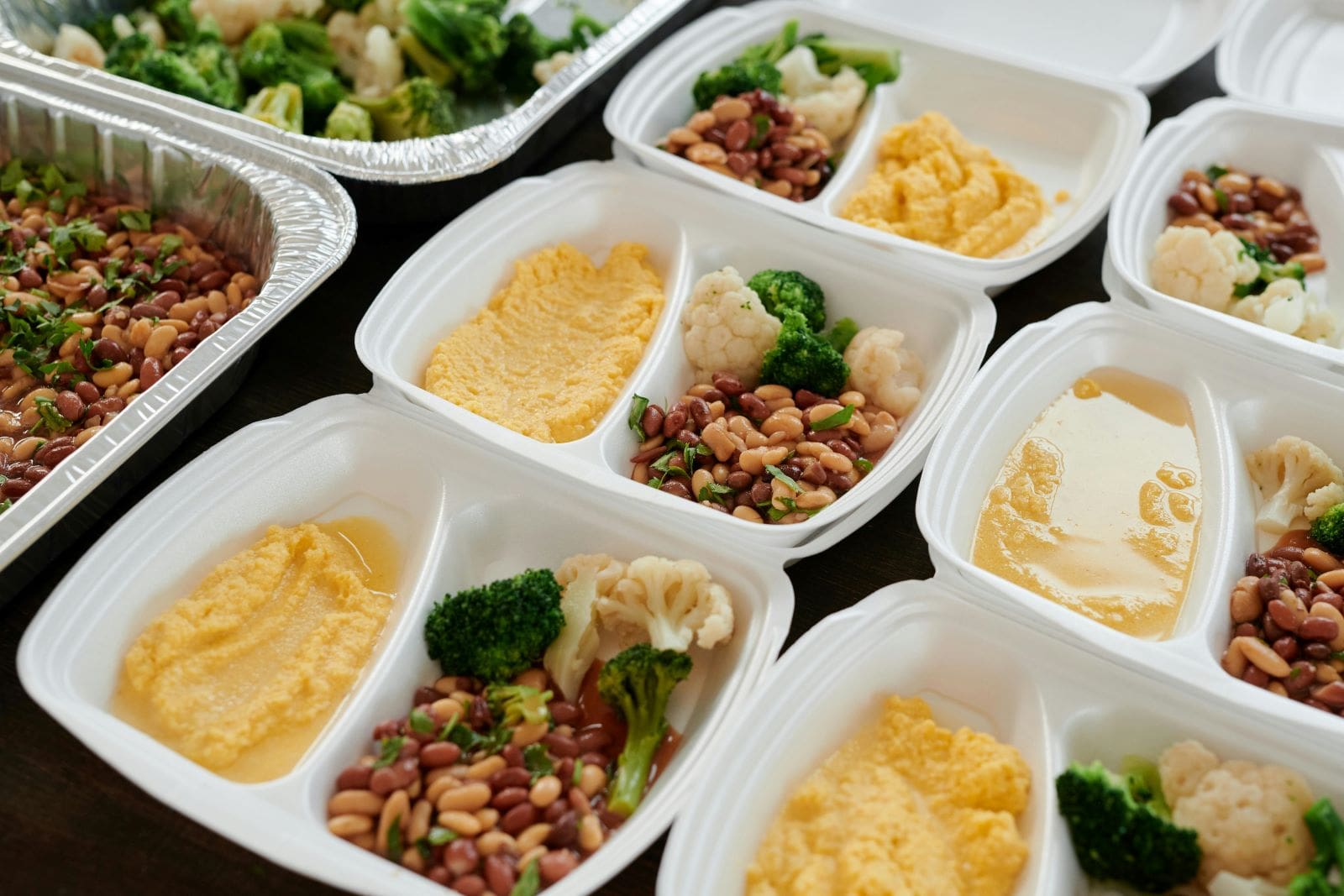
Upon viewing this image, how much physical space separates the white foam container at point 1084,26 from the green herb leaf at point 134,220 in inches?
93.5

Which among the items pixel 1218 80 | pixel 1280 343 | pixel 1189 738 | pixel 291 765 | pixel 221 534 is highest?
pixel 1218 80

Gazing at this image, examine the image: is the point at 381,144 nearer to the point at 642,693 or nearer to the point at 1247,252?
the point at 642,693

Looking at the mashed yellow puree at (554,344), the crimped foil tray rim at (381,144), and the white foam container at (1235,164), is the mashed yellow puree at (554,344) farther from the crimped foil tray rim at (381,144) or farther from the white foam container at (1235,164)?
the white foam container at (1235,164)

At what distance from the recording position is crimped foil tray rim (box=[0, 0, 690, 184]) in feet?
10.2

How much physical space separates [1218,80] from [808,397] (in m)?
2.06

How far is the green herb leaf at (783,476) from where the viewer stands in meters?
2.51

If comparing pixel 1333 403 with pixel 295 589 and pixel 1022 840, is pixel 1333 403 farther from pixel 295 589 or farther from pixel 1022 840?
pixel 295 589

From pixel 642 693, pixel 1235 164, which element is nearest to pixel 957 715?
pixel 642 693

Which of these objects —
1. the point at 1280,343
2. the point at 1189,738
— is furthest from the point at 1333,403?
the point at 1189,738

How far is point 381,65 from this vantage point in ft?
12.3

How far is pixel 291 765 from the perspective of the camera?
2.12 m

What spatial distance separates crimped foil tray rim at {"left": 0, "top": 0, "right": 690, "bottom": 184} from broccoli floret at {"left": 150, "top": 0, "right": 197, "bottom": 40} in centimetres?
48

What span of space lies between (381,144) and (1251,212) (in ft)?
8.62

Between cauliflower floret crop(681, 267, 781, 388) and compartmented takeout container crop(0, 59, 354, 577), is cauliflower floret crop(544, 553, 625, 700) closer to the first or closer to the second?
cauliflower floret crop(681, 267, 781, 388)
